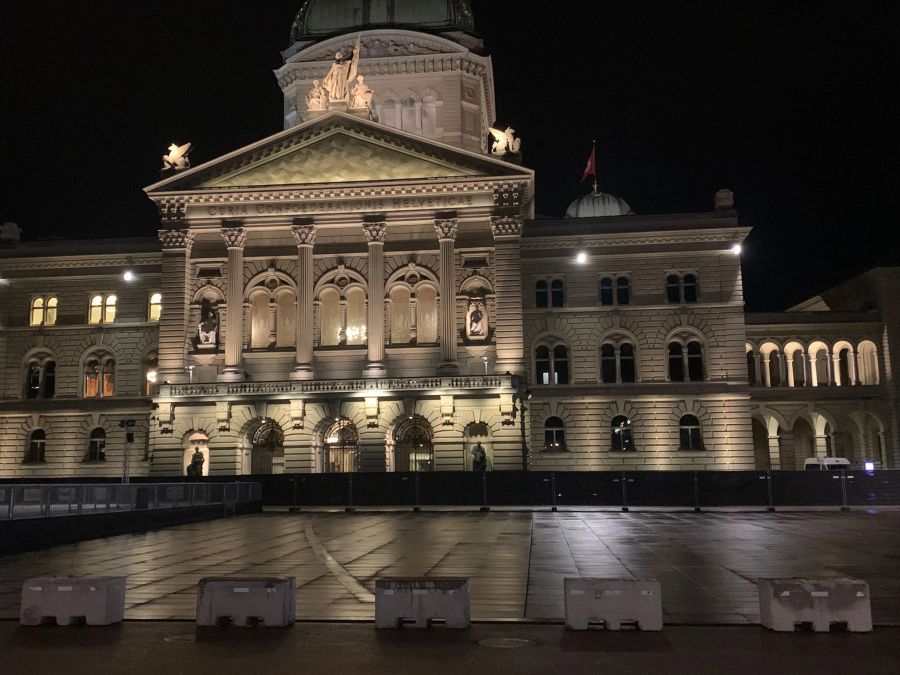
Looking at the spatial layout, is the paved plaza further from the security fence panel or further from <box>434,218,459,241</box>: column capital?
<box>434,218,459,241</box>: column capital

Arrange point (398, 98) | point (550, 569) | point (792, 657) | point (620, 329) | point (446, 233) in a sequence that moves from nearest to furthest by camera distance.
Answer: point (792, 657)
point (550, 569)
point (446, 233)
point (620, 329)
point (398, 98)

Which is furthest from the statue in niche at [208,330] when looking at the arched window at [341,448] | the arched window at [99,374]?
the arched window at [341,448]

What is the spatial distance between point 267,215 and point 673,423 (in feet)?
93.6

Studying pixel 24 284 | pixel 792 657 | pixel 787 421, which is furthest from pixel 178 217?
pixel 792 657

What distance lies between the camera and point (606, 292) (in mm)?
62188

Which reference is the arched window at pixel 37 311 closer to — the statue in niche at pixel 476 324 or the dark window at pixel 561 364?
the statue in niche at pixel 476 324

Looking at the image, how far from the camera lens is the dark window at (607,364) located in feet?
201

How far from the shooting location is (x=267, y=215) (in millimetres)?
58438

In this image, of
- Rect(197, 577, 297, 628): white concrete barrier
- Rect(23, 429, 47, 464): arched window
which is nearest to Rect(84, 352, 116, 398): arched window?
Rect(23, 429, 47, 464): arched window

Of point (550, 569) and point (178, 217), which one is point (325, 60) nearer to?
point (178, 217)

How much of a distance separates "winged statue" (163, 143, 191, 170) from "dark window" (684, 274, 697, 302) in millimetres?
33033

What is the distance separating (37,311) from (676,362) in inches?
1701

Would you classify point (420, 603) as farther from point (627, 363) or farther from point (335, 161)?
point (627, 363)

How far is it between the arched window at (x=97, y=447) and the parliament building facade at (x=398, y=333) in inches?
7.0
